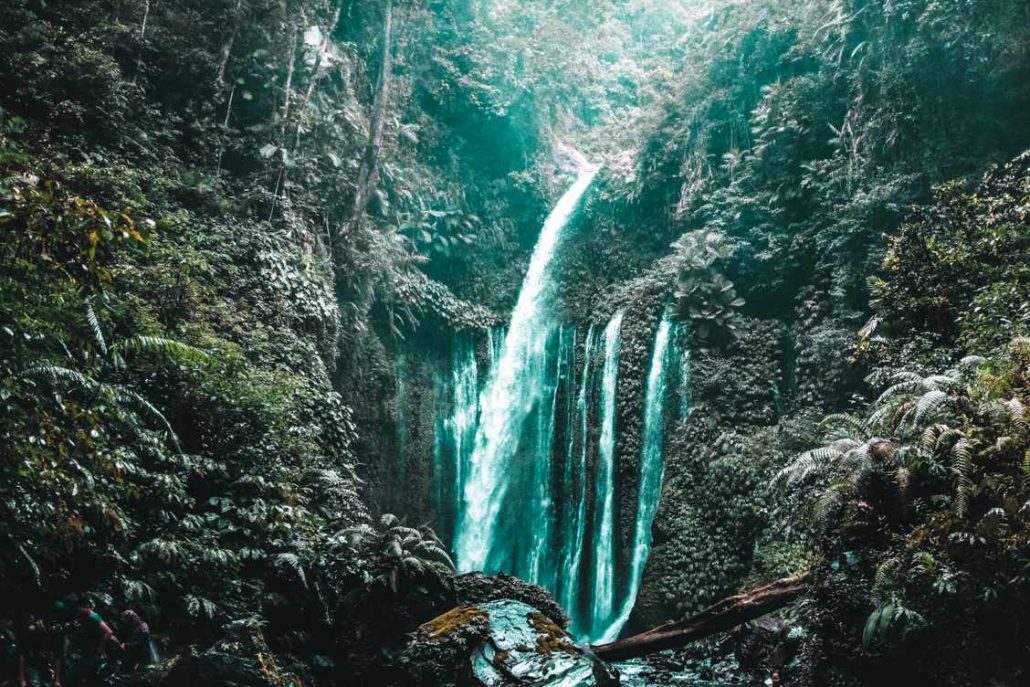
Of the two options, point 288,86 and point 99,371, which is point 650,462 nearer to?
point 99,371

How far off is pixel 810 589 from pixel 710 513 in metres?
5.77

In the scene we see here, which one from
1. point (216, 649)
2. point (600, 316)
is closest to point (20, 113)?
point (216, 649)

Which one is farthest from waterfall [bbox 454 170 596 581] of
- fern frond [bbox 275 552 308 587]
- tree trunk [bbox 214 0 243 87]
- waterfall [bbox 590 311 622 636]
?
tree trunk [bbox 214 0 243 87]

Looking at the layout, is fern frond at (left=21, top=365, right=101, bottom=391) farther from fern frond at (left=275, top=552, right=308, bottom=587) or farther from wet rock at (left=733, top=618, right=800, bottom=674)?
wet rock at (left=733, top=618, right=800, bottom=674)

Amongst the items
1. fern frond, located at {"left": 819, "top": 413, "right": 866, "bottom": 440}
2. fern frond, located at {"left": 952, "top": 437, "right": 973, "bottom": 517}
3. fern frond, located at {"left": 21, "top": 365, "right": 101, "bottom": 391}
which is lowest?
fern frond, located at {"left": 819, "top": 413, "right": 866, "bottom": 440}

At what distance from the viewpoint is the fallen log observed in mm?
7031

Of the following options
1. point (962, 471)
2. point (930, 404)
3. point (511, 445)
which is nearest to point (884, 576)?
point (962, 471)

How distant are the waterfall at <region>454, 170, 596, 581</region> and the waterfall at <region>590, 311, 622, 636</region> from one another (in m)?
1.65

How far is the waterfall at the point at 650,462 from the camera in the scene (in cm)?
1380

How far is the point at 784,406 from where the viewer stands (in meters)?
13.1

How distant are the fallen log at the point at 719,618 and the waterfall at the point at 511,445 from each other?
8365 millimetres

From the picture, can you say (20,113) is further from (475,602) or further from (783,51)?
(783,51)

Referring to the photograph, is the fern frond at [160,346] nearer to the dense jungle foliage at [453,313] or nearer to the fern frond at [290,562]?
the dense jungle foliage at [453,313]

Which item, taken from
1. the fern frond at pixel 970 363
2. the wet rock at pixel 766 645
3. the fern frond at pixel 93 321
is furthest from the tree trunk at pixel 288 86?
the fern frond at pixel 970 363
